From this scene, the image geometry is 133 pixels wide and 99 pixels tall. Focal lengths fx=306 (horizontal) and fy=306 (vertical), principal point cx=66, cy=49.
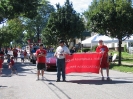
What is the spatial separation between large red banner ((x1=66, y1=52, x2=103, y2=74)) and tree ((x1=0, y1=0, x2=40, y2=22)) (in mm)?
17711

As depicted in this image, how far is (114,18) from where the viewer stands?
75.9ft

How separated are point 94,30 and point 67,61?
1060cm

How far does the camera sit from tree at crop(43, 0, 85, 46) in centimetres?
3655

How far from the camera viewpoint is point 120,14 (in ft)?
75.0

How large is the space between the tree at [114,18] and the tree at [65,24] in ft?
41.5

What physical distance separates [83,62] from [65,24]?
76.5 feet

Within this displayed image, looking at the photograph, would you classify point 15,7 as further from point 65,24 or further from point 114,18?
point 114,18

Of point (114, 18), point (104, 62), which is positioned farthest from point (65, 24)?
point (104, 62)

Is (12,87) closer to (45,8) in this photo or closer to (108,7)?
(108,7)

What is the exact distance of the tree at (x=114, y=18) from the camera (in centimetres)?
2286

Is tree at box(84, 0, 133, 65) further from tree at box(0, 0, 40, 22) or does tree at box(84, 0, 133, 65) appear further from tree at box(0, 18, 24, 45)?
tree at box(0, 18, 24, 45)

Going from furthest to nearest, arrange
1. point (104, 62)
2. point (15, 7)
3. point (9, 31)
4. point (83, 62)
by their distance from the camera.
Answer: point (9, 31), point (15, 7), point (83, 62), point (104, 62)

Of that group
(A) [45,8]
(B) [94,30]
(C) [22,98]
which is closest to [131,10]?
(B) [94,30]

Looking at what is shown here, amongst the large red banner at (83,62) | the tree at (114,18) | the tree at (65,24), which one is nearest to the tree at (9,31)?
the tree at (65,24)
